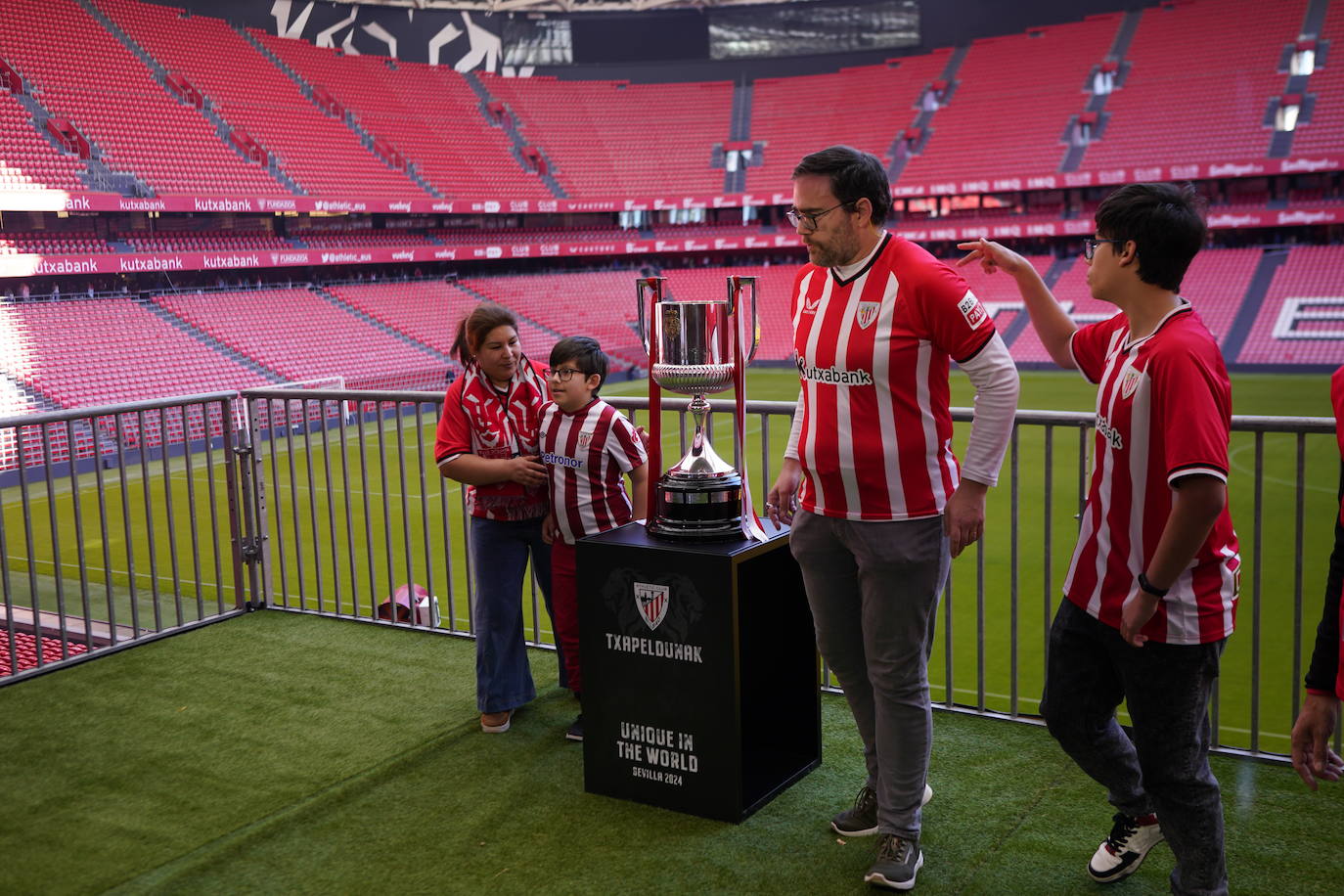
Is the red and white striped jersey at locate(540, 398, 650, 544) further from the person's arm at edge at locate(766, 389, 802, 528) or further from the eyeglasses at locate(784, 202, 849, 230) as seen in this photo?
the eyeglasses at locate(784, 202, 849, 230)

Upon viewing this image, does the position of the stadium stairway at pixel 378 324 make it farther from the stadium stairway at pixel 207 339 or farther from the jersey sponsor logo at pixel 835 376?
the jersey sponsor logo at pixel 835 376

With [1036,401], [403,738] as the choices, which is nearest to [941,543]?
[403,738]

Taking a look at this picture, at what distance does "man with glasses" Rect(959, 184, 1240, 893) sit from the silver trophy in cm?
117

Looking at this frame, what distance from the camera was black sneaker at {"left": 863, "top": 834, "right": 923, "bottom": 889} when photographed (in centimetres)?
305

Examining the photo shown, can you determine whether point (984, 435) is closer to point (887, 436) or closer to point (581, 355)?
point (887, 436)

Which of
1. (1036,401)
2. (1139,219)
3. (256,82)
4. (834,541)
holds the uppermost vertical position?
(256,82)

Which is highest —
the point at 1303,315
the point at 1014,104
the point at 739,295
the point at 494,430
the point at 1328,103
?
the point at 1014,104

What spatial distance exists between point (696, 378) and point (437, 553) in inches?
301

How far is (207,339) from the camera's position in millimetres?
22484

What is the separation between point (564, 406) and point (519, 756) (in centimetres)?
131

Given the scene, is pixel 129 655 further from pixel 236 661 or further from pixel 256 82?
Answer: pixel 256 82

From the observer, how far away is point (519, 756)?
4.11m

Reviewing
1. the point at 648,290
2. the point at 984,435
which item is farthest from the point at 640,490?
the point at 984,435

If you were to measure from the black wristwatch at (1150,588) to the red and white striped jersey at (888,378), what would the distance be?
0.63 metres
